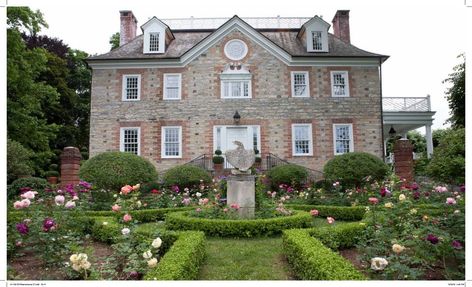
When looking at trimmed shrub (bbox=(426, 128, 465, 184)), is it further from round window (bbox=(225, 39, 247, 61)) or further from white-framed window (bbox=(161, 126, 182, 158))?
white-framed window (bbox=(161, 126, 182, 158))

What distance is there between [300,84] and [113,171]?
10.2 metres

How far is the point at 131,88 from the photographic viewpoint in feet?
58.9

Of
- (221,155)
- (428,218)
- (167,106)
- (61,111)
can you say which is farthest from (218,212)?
(61,111)

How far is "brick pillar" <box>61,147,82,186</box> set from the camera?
12516 millimetres

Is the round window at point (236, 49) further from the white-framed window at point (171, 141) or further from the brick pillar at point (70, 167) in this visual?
the brick pillar at point (70, 167)

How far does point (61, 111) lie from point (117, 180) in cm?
1306

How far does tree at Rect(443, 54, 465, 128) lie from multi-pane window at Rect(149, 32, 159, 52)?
16806 millimetres

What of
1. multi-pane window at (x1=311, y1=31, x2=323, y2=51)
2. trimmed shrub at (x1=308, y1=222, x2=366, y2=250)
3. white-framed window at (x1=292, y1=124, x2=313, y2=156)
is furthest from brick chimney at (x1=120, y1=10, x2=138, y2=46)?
trimmed shrub at (x1=308, y1=222, x2=366, y2=250)

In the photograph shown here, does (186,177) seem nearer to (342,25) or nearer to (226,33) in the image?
(226,33)

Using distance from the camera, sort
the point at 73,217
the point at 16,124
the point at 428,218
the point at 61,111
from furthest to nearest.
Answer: the point at 61,111 < the point at 16,124 < the point at 73,217 < the point at 428,218

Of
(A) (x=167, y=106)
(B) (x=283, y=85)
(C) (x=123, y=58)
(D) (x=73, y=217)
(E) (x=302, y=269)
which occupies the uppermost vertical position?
(C) (x=123, y=58)

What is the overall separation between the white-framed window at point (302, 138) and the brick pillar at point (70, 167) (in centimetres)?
1002

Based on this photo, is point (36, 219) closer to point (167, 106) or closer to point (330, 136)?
point (167, 106)

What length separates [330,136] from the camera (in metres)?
17.5
